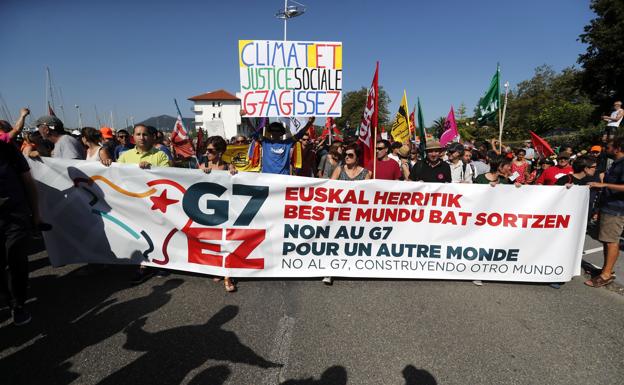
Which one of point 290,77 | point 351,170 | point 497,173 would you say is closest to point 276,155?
point 290,77

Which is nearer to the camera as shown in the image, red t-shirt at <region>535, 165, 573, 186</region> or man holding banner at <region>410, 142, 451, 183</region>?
man holding banner at <region>410, 142, 451, 183</region>

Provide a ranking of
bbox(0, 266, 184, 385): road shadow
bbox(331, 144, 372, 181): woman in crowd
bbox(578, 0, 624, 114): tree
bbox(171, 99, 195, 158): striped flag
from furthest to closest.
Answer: bbox(578, 0, 624, 114): tree → bbox(171, 99, 195, 158): striped flag → bbox(331, 144, 372, 181): woman in crowd → bbox(0, 266, 184, 385): road shadow


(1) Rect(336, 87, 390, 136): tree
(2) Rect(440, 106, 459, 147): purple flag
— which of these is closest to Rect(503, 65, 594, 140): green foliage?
(1) Rect(336, 87, 390, 136): tree

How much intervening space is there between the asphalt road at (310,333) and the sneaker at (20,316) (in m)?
0.05

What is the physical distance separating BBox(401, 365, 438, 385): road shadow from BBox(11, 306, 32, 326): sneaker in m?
3.31

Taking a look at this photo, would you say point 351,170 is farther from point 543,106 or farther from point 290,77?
point 543,106

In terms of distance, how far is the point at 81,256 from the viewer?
3.80m

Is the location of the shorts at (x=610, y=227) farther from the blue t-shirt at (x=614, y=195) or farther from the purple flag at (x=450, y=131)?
the purple flag at (x=450, y=131)

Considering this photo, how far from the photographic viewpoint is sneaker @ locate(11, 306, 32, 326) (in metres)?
2.83

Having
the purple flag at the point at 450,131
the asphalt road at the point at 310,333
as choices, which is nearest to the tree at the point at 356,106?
the purple flag at the point at 450,131

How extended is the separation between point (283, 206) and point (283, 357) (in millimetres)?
Result: 1647

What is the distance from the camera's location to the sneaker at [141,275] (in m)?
3.71

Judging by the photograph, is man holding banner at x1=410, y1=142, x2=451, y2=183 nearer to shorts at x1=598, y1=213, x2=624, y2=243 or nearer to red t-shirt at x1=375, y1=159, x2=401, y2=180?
red t-shirt at x1=375, y1=159, x2=401, y2=180

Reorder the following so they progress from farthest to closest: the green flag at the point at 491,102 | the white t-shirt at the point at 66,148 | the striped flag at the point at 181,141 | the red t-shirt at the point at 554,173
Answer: the striped flag at the point at 181,141 → the green flag at the point at 491,102 → the red t-shirt at the point at 554,173 → the white t-shirt at the point at 66,148
